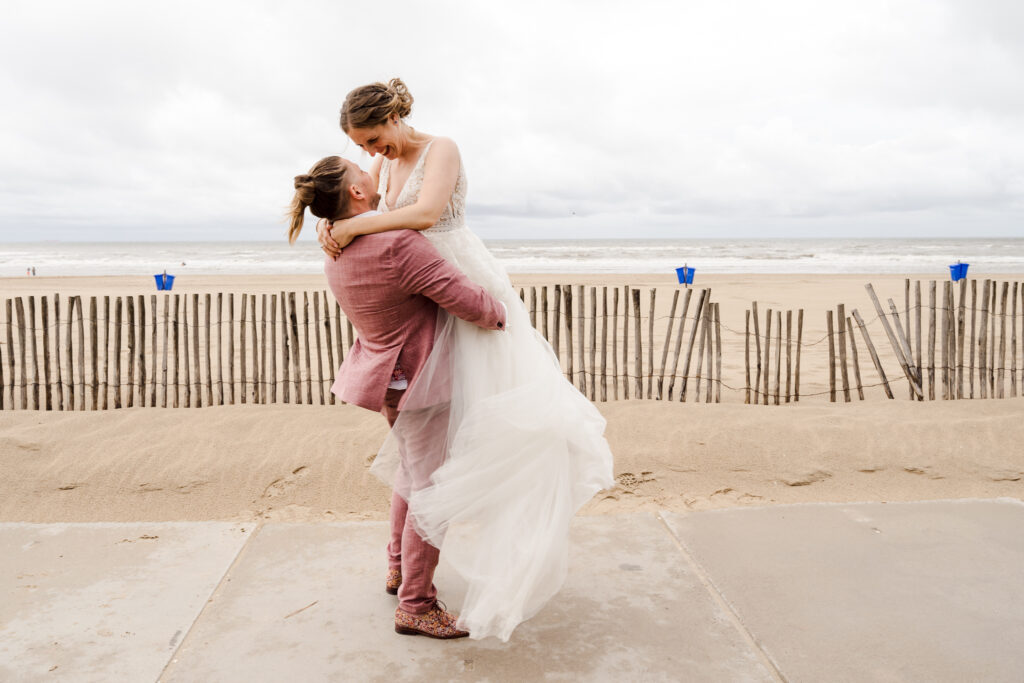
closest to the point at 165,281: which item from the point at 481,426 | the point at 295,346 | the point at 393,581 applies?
the point at 295,346

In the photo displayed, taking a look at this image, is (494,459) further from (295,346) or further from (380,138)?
(295,346)

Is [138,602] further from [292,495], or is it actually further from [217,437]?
[217,437]

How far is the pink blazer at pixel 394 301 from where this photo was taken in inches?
80.3

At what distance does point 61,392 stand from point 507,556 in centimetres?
392

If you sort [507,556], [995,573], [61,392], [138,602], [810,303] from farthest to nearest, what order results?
[810,303]
[61,392]
[995,573]
[138,602]
[507,556]

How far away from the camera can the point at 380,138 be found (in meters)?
2.12

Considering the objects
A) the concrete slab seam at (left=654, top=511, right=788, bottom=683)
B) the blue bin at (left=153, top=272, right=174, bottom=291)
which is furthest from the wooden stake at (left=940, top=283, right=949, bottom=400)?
the blue bin at (left=153, top=272, right=174, bottom=291)

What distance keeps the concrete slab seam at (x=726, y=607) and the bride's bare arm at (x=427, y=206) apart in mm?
1579

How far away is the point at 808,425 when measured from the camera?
402 centimetres

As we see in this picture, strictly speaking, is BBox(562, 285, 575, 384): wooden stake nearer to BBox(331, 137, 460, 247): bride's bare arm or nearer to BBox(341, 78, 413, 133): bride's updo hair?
BBox(331, 137, 460, 247): bride's bare arm

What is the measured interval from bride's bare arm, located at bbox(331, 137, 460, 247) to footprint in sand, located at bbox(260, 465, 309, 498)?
1.87 metres

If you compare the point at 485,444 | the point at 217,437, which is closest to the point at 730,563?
the point at 485,444

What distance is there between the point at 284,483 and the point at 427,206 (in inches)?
81.7

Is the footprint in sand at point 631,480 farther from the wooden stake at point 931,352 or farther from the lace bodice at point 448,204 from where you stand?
the wooden stake at point 931,352
